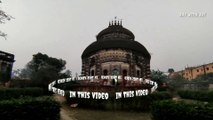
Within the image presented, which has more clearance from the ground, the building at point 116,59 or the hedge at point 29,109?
the building at point 116,59

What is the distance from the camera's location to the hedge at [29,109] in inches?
354

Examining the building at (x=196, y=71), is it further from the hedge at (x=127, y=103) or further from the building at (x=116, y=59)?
the hedge at (x=127, y=103)

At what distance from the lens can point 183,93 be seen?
22719 mm

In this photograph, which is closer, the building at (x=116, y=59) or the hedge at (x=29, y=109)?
the hedge at (x=29, y=109)

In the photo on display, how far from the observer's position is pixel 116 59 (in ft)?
100

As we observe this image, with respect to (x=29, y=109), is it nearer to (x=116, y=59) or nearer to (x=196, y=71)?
(x=116, y=59)

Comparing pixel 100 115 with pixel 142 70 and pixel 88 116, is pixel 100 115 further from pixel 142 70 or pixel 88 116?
pixel 142 70

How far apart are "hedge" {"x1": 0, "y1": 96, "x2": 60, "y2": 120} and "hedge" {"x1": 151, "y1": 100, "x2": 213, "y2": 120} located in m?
5.01

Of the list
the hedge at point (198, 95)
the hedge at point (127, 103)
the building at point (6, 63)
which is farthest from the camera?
the building at point (6, 63)

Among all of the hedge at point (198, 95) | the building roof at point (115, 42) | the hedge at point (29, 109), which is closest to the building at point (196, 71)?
the building roof at point (115, 42)

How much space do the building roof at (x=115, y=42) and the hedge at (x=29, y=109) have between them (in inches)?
863

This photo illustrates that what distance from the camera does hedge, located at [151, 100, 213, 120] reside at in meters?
8.30

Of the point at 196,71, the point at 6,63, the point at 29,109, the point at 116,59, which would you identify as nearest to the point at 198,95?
the point at 116,59

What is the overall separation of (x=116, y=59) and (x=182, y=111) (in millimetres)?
22028
